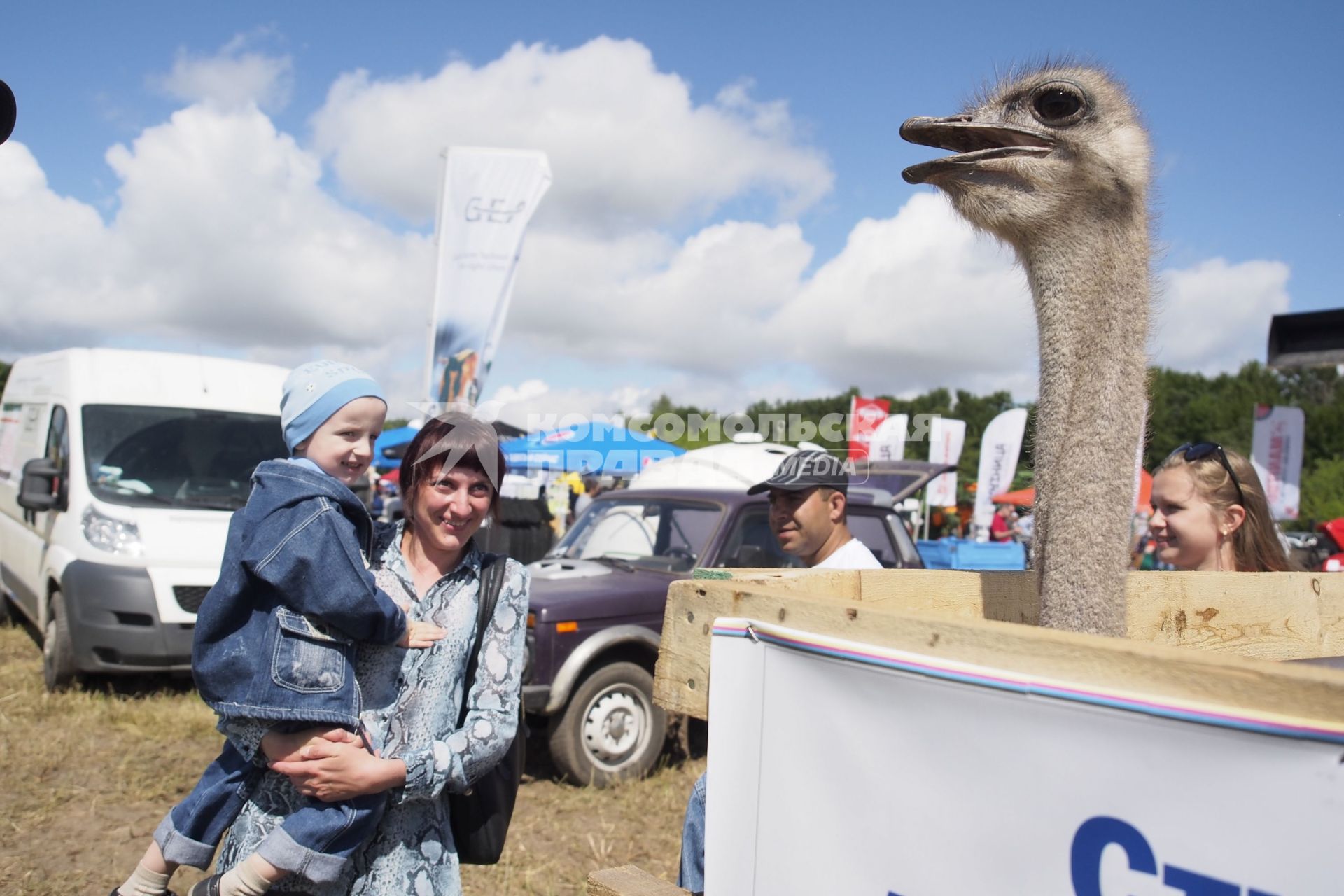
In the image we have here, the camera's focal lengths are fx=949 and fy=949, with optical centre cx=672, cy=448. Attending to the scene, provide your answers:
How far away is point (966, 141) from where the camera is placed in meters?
2.05

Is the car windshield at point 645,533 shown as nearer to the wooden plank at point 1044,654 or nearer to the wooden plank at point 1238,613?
the wooden plank at point 1238,613

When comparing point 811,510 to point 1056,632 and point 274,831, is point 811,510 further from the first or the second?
point 1056,632

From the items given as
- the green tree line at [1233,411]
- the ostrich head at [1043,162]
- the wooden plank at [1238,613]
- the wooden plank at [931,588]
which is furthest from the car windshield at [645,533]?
the green tree line at [1233,411]

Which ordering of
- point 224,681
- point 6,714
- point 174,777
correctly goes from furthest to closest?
point 6,714
point 174,777
point 224,681

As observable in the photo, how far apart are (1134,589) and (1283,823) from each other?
48.1 inches

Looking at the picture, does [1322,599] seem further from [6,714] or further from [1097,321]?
[6,714]

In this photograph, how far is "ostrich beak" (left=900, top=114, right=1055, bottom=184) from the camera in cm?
197

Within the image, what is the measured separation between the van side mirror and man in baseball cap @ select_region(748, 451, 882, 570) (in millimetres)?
5244

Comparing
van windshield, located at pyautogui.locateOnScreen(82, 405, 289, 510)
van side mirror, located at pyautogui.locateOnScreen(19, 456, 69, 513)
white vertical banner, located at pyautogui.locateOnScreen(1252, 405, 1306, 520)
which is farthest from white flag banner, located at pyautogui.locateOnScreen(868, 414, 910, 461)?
van side mirror, located at pyautogui.locateOnScreen(19, 456, 69, 513)

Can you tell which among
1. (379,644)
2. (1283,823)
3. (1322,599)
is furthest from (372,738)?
(1322,599)

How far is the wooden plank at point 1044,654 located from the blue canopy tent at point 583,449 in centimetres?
655

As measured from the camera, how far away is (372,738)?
72.4 inches

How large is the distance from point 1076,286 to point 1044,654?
117cm

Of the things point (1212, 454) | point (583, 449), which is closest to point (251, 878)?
point (1212, 454)
